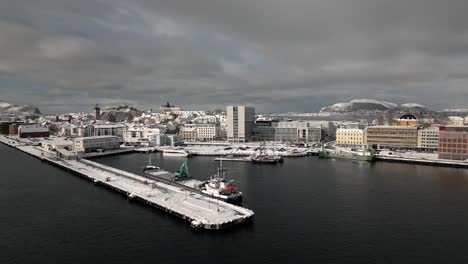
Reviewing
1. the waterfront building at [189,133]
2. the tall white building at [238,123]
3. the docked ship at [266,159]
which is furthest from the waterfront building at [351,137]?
the waterfront building at [189,133]

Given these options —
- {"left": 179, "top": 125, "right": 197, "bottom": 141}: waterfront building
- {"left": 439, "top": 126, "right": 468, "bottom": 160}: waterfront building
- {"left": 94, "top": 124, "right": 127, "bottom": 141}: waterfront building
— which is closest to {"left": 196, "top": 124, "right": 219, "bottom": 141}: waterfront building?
{"left": 179, "top": 125, "right": 197, "bottom": 141}: waterfront building

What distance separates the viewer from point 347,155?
41.4 m

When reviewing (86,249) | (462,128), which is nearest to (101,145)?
(86,249)

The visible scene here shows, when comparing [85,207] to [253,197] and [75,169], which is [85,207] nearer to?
[253,197]

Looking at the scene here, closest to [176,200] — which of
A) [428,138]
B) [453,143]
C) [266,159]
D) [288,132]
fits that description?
[266,159]

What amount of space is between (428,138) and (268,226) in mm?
38003

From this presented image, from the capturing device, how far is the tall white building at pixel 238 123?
6047 cm

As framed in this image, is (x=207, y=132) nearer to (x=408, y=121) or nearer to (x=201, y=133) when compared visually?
(x=201, y=133)

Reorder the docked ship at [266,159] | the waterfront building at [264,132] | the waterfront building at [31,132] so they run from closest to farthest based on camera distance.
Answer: the docked ship at [266,159] → the waterfront building at [264,132] → the waterfront building at [31,132]

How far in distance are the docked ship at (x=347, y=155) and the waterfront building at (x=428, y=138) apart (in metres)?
10.5

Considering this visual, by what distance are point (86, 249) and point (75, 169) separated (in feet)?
65.0

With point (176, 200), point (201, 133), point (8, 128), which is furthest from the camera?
point (8, 128)

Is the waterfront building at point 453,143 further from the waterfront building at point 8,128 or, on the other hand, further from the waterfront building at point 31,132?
the waterfront building at point 8,128

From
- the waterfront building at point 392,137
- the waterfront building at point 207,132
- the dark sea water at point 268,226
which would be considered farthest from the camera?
the waterfront building at point 207,132
